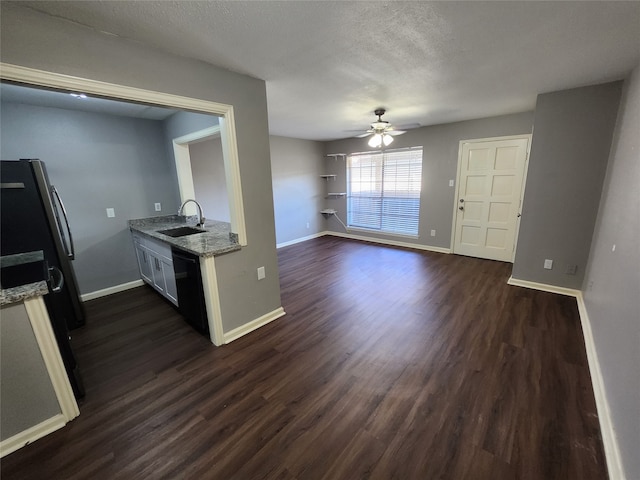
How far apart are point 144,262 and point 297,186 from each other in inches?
140

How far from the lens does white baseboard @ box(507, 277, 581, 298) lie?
124 inches

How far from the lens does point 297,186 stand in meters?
6.08

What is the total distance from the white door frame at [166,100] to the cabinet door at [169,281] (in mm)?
1028

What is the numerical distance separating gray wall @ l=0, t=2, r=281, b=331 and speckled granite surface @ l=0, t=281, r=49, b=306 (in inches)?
43.0

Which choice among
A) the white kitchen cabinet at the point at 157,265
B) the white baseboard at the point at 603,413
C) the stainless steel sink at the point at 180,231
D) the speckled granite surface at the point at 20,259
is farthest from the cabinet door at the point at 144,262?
the white baseboard at the point at 603,413

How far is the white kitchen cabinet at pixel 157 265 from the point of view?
289 cm

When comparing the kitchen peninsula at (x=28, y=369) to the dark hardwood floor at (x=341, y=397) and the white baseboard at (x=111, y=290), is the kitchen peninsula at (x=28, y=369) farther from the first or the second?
the white baseboard at (x=111, y=290)

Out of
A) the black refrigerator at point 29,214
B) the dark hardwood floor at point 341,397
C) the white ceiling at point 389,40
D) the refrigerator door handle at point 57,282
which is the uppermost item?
the white ceiling at point 389,40

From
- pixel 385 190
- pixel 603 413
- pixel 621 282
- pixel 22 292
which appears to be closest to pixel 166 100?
pixel 22 292

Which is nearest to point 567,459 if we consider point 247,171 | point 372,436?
point 372,436

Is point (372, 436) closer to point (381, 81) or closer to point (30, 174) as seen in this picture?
point (381, 81)

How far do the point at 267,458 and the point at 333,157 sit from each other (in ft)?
20.1

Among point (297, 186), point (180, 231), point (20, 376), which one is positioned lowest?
point (20, 376)

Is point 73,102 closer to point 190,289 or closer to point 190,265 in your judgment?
point 190,265
